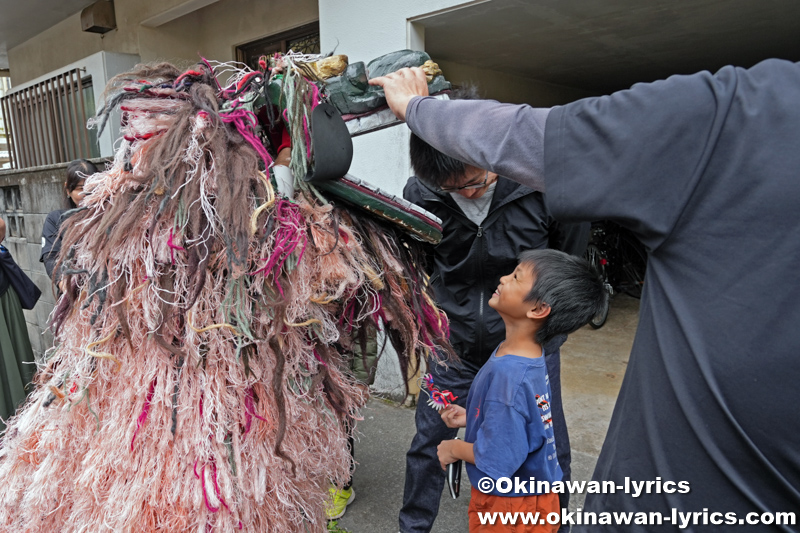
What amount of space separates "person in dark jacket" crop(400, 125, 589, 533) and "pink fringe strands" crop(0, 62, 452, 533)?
907 millimetres

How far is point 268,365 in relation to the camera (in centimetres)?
109

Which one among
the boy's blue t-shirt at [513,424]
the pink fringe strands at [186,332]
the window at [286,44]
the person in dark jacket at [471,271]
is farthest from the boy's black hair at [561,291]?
the window at [286,44]

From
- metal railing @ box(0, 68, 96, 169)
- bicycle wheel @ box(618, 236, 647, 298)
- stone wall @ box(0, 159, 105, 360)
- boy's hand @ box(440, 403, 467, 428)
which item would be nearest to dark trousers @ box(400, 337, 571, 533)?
boy's hand @ box(440, 403, 467, 428)

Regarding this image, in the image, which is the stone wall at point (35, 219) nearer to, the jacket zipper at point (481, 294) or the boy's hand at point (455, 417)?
the jacket zipper at point (481, 294)

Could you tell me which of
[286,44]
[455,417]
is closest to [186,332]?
[455,417]

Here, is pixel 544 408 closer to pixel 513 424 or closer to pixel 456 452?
pixel 513 424

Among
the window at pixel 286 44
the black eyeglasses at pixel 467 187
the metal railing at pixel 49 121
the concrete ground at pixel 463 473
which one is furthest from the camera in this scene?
the metal railing at pixel 49 121

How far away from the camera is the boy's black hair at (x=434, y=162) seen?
5.54ft

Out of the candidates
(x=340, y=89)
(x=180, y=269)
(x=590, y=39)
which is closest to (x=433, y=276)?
(x=340, y=89)

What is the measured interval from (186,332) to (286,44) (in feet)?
13.8

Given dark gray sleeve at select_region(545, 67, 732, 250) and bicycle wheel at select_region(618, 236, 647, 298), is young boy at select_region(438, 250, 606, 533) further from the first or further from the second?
bicycle wheel at select_region(618, 236, 647, 298)

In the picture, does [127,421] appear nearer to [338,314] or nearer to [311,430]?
[311,430]

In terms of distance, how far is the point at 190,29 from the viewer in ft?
16.9

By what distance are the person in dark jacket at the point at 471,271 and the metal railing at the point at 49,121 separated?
167 inches
